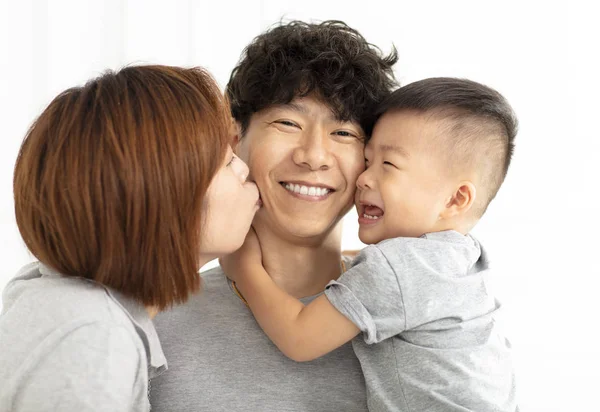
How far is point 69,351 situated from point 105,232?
0.86 feet

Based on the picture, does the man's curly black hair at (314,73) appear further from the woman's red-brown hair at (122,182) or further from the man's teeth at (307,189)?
the woman's red-brown hair at (122,182)

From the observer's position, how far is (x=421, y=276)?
5.62ft

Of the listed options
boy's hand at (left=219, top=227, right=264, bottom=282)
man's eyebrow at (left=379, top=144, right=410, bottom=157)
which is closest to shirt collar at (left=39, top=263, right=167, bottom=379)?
boy's hand at (left=219, top=227, right=264, bottom=282)

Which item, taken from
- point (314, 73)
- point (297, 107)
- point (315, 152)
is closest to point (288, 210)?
point (315, 152)

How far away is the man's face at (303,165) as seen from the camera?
2.02m

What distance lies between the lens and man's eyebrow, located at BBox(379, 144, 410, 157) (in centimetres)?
191

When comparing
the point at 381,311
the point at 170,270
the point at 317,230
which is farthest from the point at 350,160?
the point at 170,270

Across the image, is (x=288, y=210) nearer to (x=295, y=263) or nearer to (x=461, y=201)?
(x=295, y=263)

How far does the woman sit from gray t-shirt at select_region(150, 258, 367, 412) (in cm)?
25

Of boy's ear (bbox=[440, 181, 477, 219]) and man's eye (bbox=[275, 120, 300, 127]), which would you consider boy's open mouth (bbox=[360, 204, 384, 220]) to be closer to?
boy's ear (bbox=[440, 181, 477, 219])

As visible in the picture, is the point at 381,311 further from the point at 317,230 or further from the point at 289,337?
the point at 317,230

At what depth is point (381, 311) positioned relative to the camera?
1.70 meters

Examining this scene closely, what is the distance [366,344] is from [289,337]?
21 cm

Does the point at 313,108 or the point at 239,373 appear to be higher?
the point at 313,108
